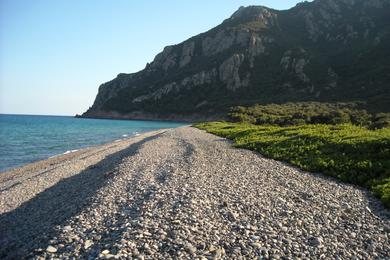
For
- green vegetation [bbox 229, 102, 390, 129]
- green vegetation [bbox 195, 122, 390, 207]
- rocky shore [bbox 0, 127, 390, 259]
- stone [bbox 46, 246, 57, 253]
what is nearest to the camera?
rocky shore [bbox 0, 127, 390, 259]

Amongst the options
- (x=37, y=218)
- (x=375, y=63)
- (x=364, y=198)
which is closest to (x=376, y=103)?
(x=375, y=63)

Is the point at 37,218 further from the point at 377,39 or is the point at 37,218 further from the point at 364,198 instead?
the point at 377,39

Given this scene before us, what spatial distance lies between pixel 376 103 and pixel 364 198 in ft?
312

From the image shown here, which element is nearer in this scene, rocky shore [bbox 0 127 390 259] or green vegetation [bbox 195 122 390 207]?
rocky shore [bbox 0 127 390 259]

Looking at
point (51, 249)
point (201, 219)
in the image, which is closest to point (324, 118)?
point (201, 219)

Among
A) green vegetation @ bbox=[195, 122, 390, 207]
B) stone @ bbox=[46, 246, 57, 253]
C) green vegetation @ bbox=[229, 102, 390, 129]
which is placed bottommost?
green vegetation @ bbox=[229, 102, 390, 129]

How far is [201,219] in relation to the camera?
42.9 feet

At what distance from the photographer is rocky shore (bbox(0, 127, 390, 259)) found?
1068 centimetres

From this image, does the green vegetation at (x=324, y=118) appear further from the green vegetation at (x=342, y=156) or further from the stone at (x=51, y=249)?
the stone at (x=51, y=249)

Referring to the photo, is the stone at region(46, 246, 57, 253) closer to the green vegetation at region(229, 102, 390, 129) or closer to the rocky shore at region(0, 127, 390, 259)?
the rocky shore at region(0, 127, 390, 259)

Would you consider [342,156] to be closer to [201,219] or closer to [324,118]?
[201,219]

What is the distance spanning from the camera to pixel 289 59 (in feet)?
646

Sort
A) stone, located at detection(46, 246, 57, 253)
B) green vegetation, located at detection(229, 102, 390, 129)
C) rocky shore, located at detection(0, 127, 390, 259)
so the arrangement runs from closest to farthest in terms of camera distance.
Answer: rocky shore, located at detection(0, 127, 390, 259)
stone, located at detection(46, 246, 57, 253)
green vegetation, located at detection(229, 102, 390, 129)

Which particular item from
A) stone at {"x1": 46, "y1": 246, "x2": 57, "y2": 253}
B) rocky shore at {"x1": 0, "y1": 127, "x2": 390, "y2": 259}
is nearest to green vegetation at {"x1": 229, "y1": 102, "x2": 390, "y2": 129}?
rocky shore at {"x1": 0, "y1": 127, "x2": 390, "y2": 259}
